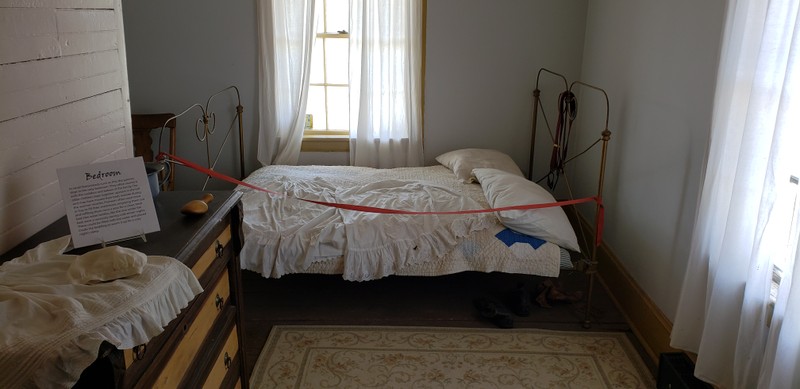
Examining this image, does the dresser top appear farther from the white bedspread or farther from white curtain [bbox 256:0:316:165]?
white curtain [bbox 256:0:316:165]

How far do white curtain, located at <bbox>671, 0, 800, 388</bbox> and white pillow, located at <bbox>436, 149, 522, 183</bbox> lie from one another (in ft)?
5.46

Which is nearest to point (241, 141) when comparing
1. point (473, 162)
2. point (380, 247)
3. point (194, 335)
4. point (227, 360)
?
point (473, 162)

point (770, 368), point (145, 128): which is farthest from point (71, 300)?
point (145, 128)

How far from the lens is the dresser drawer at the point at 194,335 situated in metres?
1.43

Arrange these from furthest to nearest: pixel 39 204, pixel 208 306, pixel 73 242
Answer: pixel 208 306
pixel 39 204
pixel 73 242

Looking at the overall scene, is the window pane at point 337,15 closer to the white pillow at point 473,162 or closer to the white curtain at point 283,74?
the white curtain at point 283,74

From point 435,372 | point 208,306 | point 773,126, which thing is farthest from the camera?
point 435,372

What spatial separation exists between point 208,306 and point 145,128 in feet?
8.73

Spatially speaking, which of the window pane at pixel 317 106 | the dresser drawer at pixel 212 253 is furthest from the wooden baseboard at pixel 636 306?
the window pane at pixel 317 106

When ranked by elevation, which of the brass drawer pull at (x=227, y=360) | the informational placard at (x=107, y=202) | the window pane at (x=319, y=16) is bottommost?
the brass drawer pull at (x=227, y=360)

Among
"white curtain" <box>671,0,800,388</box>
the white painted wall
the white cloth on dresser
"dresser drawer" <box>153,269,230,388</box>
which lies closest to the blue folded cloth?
the white painted wall

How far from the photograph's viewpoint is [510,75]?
4230 mm

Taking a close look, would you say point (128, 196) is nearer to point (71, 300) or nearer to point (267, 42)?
point (71, 300)

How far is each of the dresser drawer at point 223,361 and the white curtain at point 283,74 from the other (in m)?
2.35
